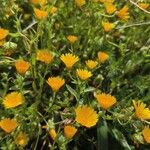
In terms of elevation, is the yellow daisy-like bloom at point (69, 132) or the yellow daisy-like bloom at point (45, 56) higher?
the yellow daisy-like bloom at point (45, 56)

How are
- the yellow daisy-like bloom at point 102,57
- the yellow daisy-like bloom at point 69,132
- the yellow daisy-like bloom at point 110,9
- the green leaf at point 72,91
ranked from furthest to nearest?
the yellow daisy-like bloom at point 110,9, the yellow daisy-like bloom at point 102,57, the green leaf at point 72,91, the yellow daisy-like bloom at point 69,132

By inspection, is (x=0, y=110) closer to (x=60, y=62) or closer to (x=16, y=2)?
(x=60, y=62)

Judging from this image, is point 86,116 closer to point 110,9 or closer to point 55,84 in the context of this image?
point 55,84

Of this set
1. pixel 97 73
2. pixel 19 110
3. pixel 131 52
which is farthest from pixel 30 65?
pixel 131 52

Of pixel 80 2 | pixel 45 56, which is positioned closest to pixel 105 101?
pixel 45 56

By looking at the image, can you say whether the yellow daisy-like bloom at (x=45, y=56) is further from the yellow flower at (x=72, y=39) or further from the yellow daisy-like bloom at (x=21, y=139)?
the yellow daisy-like bloom at (x=21, y=139)

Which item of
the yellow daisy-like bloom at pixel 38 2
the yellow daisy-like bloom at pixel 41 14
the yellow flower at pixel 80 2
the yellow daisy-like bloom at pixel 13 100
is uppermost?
the yellow daisy-like bloom at pixel 41 14

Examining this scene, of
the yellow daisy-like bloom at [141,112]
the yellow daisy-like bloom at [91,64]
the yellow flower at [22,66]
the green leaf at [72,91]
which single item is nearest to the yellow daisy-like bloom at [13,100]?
the yellow flower at [22,66]
